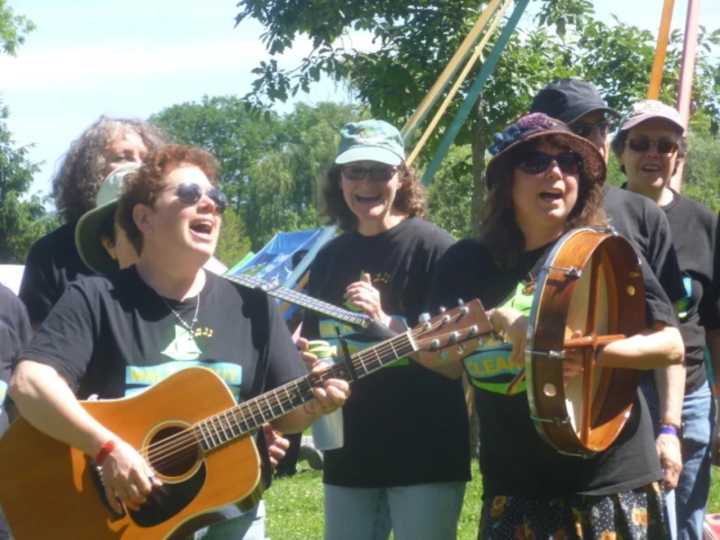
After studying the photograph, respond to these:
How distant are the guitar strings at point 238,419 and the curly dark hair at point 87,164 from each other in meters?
1.68

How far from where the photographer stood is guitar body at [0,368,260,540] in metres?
4.14

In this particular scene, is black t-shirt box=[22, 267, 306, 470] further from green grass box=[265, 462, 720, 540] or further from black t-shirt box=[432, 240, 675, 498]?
green grass box=[265, 462, 720, 540]

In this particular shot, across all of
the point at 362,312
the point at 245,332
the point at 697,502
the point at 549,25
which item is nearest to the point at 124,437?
the point at 245,332

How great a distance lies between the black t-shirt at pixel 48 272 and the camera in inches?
210

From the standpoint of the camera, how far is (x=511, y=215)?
4.18 metres

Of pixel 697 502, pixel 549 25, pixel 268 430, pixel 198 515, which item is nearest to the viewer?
pixel 198 515

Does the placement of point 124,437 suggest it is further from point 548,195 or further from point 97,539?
point 548,195

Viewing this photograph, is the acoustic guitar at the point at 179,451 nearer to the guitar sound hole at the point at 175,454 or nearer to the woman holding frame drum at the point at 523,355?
the guitar sound hole at the point at 175,454

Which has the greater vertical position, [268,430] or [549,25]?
[549,25]

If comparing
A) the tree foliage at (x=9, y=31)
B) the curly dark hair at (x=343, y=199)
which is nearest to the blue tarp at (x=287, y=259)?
the curly dark hair at (x=343, y=199)

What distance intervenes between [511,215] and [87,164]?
7.27 feet

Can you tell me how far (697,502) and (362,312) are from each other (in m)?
1.55

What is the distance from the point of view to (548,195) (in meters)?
4.07

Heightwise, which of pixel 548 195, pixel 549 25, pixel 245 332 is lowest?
pixel 245 332
